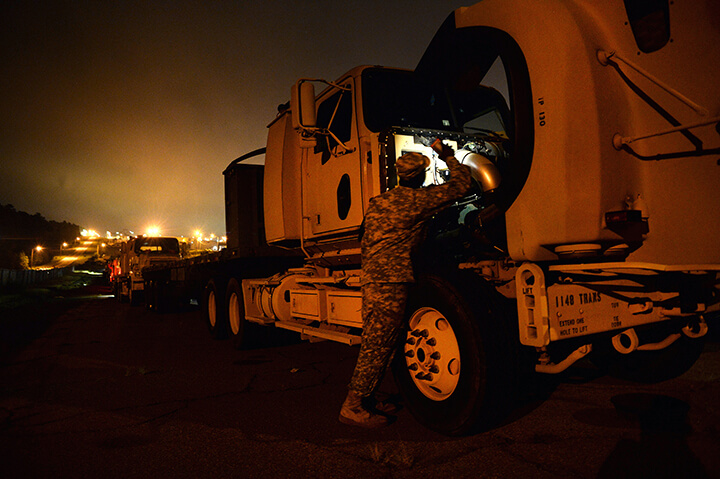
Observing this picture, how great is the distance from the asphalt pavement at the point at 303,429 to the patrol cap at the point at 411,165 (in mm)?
1857

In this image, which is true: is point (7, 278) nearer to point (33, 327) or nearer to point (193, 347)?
point (33, 327)

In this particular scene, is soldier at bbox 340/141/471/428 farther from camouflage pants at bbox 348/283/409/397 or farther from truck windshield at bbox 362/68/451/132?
truck windshield at bbox 362/68/451/132

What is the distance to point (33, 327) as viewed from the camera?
1086cm

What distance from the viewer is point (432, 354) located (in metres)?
3.41

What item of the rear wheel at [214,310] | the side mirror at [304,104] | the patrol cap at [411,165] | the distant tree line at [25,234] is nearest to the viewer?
the patrol cap at [411,165]

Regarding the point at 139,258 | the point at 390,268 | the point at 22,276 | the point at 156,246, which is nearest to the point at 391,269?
the point at 390,268

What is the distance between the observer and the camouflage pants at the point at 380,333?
3484mm

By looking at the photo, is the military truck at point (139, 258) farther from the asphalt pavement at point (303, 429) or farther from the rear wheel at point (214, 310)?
the asphalt pavement at point (303, 429)

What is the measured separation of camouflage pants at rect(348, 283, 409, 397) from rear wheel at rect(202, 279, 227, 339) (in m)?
4.96

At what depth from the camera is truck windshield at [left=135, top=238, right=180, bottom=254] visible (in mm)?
19938

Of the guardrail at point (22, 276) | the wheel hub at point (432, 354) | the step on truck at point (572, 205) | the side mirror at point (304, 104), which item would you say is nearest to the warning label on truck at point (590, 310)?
the step on truck at point (572, 205)

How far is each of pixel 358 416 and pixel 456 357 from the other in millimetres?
861

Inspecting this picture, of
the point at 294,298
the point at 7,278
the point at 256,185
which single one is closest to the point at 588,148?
the point at 294,298

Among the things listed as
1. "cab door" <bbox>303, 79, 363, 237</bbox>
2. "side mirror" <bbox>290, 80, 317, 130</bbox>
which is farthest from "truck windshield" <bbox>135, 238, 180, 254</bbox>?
"side mirror" <bbox>290, 80, 317, 130</bbox>
